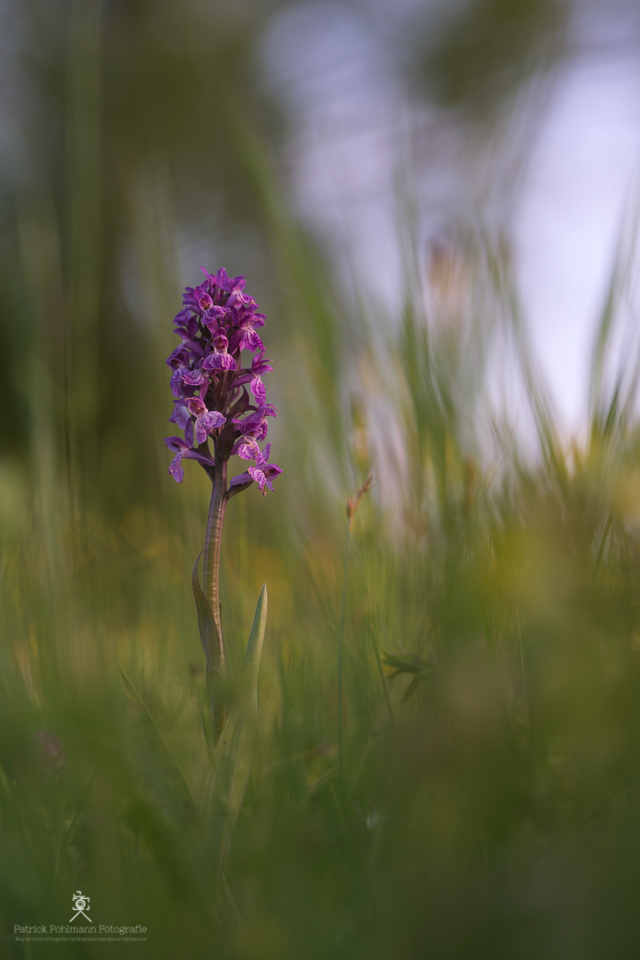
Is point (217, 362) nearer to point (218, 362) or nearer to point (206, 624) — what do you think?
point (218, 362)

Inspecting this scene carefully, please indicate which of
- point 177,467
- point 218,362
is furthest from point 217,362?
point 177,467

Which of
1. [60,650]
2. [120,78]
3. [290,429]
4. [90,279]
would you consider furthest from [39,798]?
[120,78]

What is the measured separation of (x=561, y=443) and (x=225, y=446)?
0.64 m

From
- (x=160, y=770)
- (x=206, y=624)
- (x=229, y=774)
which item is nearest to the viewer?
(x=160, y=770)

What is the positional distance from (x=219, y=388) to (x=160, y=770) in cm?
72

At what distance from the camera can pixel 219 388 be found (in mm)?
1198

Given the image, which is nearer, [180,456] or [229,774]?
[229,774]

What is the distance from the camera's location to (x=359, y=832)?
0.82m

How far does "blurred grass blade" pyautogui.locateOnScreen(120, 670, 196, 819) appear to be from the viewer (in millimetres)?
677

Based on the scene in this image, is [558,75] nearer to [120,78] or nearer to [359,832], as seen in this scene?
[359,832]

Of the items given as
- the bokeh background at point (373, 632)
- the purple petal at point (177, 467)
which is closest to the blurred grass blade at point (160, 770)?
the bokeh background at point (373, 632)

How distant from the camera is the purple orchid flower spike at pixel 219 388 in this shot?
1.14m

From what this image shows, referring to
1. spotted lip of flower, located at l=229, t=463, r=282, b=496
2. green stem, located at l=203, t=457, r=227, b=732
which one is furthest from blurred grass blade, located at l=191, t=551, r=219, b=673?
spotted lip of flower, located at l=229, t=463, r=282, b=496

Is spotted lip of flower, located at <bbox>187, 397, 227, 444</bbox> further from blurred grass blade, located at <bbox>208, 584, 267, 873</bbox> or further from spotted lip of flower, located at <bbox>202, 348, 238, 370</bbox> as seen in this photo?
blurred grass blade, located at <bbox>208, 584, 267, 873</bbox>
